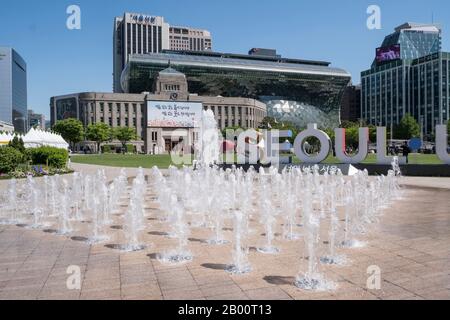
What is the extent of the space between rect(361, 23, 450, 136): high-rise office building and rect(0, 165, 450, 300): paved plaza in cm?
11111

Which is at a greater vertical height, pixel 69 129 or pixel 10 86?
pixel 10 86

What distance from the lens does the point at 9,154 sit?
2386 centimetres

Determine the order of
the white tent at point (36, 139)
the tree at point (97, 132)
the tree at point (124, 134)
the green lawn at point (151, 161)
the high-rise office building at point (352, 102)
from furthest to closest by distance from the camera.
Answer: the high-rise office building at point (352, 102), the tree at point (124, 134), the tree at point (97, 132), the green lawn at point (151, 161), the white tent at point (36, 139)

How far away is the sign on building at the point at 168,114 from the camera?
9056 cm

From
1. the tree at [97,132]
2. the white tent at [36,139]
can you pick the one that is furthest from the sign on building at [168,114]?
the white tent at [36,139]

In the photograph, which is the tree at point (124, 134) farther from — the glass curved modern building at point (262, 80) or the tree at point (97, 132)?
the glass curved modern building at point (262, 80)

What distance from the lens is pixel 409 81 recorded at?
12231 centimetres

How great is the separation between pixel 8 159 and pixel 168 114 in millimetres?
68042

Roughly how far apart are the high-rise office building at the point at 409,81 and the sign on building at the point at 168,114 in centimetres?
5795

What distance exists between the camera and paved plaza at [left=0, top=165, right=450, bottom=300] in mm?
5262

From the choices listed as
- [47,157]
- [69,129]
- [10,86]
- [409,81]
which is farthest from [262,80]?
[10,86]

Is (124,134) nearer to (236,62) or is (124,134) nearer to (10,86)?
(236,62)
